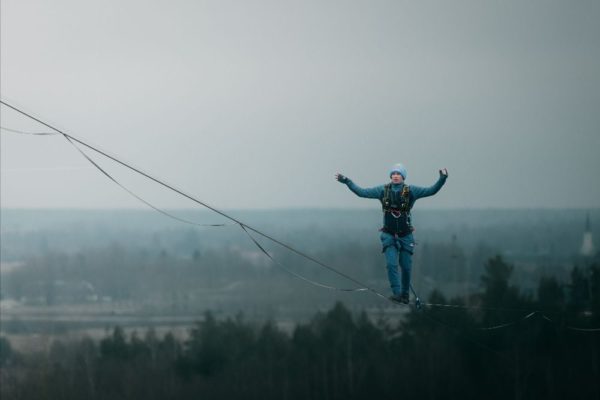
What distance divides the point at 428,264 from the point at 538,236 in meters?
14.0

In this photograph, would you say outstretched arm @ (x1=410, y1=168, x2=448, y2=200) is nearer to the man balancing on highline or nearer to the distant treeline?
the man balancing on highline

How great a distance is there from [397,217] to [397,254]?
2.51 feet

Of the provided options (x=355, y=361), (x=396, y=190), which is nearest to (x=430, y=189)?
(x=396, y=190)

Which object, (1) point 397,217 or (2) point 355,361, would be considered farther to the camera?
(2) point 355,361

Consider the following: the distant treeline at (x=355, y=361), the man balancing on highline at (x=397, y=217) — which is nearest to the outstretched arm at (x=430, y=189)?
the man balancing on highline at (x=397, y=217)

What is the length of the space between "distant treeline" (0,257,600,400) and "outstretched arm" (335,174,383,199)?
4783 centimetres

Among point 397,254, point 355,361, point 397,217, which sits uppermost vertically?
point 397,217

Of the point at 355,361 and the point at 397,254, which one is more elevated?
the point at 397,254

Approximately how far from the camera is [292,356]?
249ft

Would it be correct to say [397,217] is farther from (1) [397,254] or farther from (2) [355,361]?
(2) [355,361]

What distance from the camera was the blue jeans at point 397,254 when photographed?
19281 millimetres

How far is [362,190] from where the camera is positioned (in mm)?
18531

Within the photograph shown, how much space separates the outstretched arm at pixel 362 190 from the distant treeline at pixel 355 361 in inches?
1883

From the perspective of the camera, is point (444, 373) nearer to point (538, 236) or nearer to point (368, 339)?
point (368, 339)
